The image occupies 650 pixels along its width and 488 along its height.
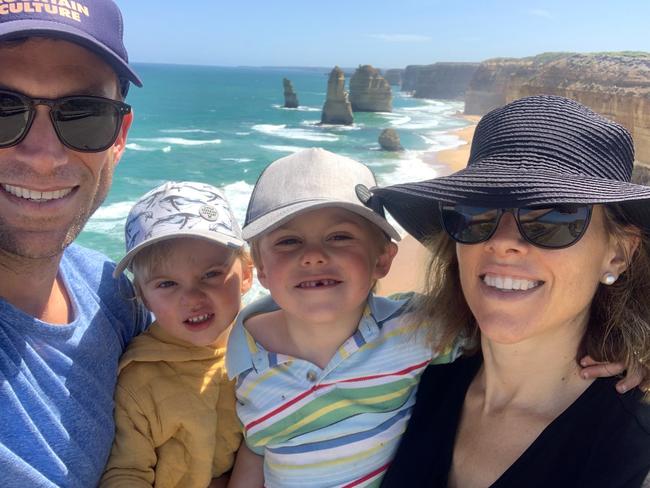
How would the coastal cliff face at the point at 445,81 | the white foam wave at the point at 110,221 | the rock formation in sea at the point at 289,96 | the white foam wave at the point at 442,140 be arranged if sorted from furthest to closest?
1. the coastal cliff face at the point at 445,81
2. the rock formation in sea at the point at 289,96
3. the white foam wave at the point at 442,140
4. the white foam wave at the point at 110,221

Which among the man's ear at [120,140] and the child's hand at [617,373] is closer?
the child's hand at [617,373]

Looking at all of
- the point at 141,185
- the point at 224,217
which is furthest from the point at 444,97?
the point at 224,217

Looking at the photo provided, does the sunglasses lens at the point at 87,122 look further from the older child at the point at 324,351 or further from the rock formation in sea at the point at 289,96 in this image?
the rock formation in sea at the point at 289,96

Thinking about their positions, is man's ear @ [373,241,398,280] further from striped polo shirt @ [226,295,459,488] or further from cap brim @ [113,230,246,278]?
cap brim @ [113,230,246,278]

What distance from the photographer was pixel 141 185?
1168 inches

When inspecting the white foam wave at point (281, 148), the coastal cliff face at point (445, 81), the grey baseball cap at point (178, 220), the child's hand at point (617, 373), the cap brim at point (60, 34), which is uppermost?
the coastal cliff face at point (445, 81)

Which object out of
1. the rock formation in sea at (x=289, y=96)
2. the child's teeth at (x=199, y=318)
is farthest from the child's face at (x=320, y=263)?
the rock formation in sea at (x=289, y=96)

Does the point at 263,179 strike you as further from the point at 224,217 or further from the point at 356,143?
the point at 356,143

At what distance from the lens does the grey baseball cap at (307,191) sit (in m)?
2.41

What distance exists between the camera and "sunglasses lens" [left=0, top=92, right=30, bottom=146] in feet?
6.89

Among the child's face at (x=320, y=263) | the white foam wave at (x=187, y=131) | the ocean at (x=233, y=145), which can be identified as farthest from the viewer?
the white foam wave at (x=187, y=131)

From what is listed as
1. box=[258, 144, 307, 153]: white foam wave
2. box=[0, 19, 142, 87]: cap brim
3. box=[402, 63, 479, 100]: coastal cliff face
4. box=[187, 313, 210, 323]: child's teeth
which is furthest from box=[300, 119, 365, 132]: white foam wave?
box=[402, 63, 479, 100]: coastal cliff face

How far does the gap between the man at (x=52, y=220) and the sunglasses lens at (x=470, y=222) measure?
5.02ft

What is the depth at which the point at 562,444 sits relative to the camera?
192 centimetres
